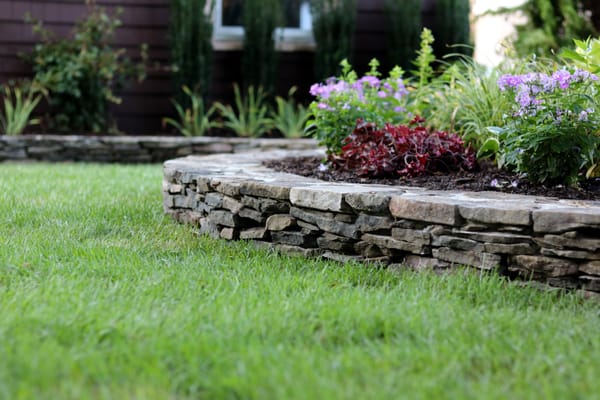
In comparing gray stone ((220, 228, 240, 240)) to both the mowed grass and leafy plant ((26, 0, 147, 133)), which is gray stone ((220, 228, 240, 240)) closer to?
the mowed grass

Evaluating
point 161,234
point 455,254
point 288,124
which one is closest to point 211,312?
point 455,254

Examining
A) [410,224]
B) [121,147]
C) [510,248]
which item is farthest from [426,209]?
[121,147]

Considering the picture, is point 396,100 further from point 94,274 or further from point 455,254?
point 94,274

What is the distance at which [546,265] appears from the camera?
2656 mm

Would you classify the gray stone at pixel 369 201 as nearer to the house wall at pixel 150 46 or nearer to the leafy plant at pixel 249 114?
the leafy plant at pixel 249 114

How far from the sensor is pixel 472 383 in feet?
6.12

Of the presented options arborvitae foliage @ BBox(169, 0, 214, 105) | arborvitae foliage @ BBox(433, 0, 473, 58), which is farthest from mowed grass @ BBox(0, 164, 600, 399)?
arborvitae foliage @ BBox(433, 0, 473, 58)

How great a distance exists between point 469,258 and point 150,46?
644 centimetres

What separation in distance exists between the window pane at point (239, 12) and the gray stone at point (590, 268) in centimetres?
661

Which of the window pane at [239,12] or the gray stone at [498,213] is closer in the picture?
the gray stone at [498,213]

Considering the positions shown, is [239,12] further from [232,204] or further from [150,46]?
[232,204]

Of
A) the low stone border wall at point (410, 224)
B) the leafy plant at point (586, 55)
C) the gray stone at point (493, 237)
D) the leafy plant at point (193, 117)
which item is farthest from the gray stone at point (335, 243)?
the leafy plant at point (193, 117)

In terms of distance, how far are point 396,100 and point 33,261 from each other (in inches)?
97.0

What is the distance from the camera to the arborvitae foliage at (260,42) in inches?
324
